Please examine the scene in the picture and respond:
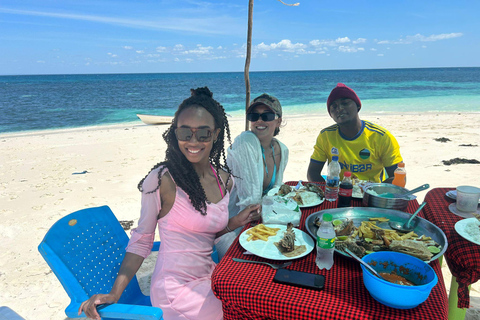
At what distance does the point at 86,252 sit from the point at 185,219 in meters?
0.78

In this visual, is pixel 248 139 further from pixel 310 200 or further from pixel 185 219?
pixel 185 219

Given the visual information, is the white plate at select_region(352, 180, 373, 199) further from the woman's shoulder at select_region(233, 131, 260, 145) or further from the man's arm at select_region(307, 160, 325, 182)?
the woman's shoulder at select_region(233, 131, 260, 145)

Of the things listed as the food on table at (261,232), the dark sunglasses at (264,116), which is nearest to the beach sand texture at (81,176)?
the food on table at (261,232)

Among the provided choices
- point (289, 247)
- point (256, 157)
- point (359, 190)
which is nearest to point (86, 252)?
point (289, 247)

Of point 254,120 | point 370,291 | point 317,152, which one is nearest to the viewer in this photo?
point 370,291

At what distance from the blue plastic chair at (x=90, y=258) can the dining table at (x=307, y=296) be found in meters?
0.49

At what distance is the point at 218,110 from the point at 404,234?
1.63 m

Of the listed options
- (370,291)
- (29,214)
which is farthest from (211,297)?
(29,214)

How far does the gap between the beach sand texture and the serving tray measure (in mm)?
1418

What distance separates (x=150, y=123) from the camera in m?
16.6

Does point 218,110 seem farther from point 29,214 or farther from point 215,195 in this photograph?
point 29,214

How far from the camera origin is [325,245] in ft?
5.18

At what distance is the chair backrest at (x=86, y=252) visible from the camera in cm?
189

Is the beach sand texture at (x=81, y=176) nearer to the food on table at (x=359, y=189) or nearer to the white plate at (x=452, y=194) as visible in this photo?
the white plate at (x=452, y=194)
